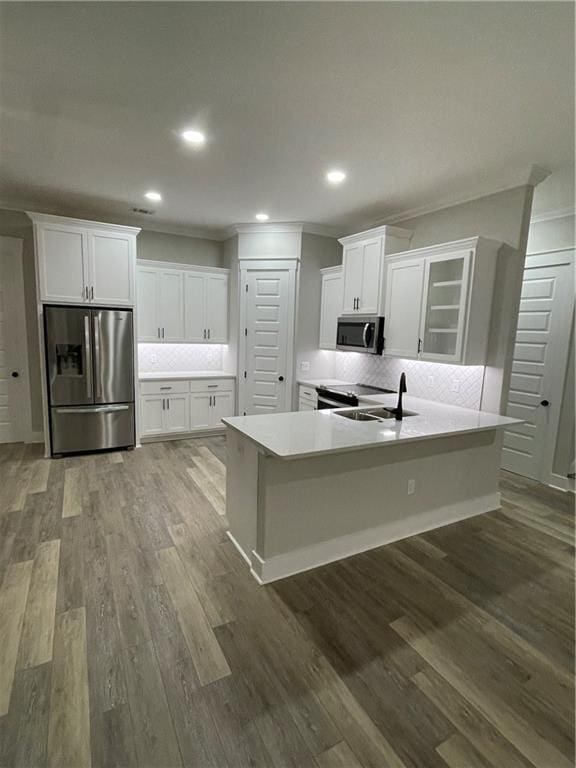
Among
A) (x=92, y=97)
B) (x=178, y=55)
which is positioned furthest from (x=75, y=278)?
(x=178, y=55)

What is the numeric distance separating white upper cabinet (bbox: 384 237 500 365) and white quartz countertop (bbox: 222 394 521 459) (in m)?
0.62

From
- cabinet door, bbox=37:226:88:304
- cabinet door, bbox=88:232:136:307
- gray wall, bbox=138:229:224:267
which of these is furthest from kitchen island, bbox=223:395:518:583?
gray wall, bbox=138:229:224:267

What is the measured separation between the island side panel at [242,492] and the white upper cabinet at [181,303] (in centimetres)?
311

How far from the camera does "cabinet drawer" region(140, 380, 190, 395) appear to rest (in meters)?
4.99

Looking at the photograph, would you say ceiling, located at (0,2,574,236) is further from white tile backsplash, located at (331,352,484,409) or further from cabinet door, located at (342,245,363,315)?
white tile backsplash, located at (331,352,484,409)

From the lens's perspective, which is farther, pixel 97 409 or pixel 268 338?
pixel 268 338

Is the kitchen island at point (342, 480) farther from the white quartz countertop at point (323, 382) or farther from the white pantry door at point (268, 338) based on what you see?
the white pantry door at point (268, 338)

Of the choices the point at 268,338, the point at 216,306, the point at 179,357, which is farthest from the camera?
the point at 179,357

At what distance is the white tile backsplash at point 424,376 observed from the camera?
3.69m

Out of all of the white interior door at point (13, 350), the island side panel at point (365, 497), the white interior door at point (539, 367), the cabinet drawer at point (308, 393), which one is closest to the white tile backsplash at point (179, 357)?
the white interior door at point (13, 350)

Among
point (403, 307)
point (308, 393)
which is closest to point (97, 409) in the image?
point (308, 393)

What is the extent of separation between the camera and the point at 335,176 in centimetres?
342

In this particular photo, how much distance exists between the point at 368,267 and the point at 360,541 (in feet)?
9.61

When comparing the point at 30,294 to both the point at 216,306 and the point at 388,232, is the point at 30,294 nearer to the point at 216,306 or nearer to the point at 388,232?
the point at 216,306
